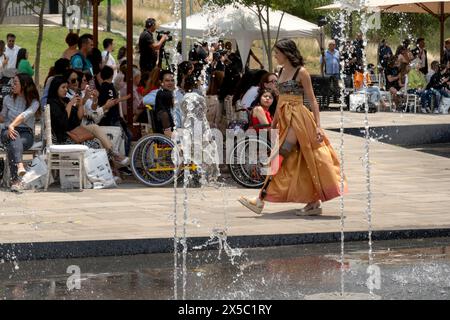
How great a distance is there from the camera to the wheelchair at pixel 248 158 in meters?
14.7

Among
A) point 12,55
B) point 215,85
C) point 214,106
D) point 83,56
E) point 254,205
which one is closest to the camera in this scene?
point 254,205

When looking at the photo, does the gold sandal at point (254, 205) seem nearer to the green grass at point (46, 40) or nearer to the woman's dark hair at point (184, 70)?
the woman's dark hair at point (184, 70)

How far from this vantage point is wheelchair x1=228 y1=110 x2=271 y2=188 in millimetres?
14737

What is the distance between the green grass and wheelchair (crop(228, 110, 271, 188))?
30.0m

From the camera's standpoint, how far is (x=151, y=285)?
8.84m

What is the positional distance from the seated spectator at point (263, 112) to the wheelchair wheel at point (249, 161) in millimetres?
172

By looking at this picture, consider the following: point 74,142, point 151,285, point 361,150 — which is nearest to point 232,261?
point 151,285

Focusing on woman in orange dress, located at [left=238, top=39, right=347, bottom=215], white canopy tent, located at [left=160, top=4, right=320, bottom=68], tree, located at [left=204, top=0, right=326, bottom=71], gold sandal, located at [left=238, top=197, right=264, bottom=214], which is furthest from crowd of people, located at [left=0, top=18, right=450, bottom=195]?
tree, located at [left=204, top=0, right=326, bottom=71]

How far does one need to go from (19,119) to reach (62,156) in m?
0.66

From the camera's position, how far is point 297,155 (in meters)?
12.4

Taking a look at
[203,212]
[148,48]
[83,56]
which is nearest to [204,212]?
[203,212]

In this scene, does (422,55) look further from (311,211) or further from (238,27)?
(311,211)
